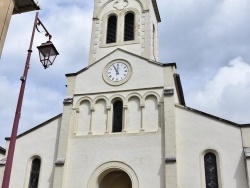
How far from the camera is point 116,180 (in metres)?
19.8

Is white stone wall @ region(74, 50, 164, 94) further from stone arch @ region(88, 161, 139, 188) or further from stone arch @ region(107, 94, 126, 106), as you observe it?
stone arch @ region(88, 161, 139, 188)

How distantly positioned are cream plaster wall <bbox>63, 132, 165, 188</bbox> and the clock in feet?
11.6

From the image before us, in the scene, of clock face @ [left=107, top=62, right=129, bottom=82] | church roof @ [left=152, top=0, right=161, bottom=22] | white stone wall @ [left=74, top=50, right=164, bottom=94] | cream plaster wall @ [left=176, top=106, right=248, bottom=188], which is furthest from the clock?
church roof @ [left=152, top=0, right=161, bottom=22]

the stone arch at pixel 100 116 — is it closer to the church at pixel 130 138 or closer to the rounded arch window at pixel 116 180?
the church at pixel 130 138

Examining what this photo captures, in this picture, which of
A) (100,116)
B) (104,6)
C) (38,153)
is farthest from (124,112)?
(104,6)

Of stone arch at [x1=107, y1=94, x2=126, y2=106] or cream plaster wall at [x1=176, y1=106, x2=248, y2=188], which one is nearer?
cream plaster wall at [x1=176, y1=106, x2=248, y2=188]

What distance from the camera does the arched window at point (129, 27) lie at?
891 inches

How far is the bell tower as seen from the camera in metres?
22.1


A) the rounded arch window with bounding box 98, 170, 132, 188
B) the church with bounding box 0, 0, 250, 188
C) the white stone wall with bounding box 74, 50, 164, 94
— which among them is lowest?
the rounded arch window with bounding box 98, 170, 132, 188

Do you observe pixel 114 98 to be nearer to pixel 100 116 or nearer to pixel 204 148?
pixel 100 116

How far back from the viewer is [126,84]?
773 inches

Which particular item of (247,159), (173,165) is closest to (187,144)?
(173,165)

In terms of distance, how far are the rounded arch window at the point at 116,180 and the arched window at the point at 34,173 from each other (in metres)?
3.79

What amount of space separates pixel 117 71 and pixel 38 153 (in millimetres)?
6825
